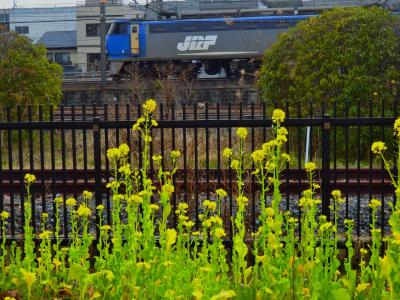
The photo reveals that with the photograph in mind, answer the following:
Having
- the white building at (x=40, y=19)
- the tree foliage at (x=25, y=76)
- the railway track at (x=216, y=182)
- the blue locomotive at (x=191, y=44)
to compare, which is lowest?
the railway track at (x=216, y=182)

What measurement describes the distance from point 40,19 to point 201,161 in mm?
59173

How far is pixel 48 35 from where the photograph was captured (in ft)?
200

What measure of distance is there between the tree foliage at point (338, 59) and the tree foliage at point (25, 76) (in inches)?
212

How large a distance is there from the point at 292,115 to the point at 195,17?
23157 millimetres

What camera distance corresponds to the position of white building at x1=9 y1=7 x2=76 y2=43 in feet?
212

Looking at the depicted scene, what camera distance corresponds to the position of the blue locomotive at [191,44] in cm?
3300

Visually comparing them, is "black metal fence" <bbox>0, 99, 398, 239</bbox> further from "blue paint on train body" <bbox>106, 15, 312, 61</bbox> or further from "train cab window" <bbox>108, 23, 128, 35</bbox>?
"train cab window" <bbox>108, 23, 128, 35</bbox>

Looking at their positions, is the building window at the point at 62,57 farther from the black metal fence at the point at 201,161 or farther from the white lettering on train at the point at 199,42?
the black metal fence at the point at 201,161

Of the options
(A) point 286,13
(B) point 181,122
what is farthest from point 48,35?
(B) point 181,122

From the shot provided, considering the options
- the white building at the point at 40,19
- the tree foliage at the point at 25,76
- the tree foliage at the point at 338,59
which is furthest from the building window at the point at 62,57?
the tree foliage at the point at 338,59

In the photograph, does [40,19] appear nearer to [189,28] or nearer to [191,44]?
[189,28]

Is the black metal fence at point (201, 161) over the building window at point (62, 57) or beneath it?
beneath

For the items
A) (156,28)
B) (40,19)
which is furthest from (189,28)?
(40,19)

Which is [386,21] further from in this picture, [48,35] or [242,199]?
[48,35]
